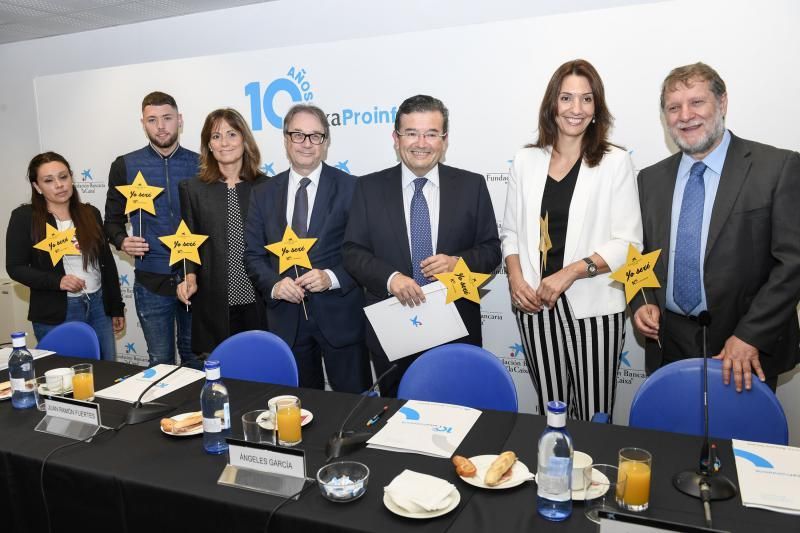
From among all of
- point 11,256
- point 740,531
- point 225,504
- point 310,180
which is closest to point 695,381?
point 740,531

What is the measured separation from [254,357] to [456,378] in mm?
985

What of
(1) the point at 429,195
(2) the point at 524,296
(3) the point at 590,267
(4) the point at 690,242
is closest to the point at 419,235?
(1) the point at 429,195

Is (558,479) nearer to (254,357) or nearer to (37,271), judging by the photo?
(254,357)

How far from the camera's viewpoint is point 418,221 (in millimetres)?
2963

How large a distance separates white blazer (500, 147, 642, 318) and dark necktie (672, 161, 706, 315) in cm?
18

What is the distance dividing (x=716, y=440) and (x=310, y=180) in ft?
7.53

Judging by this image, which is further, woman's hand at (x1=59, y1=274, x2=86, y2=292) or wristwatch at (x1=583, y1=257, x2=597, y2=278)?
woman's hand at (x1=59, y1=274, x2=86, y2=292)

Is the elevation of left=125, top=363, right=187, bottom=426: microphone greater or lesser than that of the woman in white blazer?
lesser

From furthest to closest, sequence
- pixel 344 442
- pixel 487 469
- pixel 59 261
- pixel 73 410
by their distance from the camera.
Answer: pixel 59 261, pixel 73 410, pixel 344 442, pixel 487 469

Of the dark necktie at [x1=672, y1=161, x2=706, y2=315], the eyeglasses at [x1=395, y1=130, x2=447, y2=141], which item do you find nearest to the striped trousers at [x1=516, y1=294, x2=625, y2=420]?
the dark necktie at [x1=672, y1=161, x2=706, y2=315]

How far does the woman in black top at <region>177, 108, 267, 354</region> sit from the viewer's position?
139 inches

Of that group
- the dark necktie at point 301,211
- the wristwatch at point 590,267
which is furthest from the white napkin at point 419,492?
the dark necktie at point 301,211

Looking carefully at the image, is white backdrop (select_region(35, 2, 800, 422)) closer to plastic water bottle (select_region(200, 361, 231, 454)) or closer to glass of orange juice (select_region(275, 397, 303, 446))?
glass of orange juice (select_region(275, 397, 303, 446))

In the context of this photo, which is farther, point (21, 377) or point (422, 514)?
point (21, 377)
